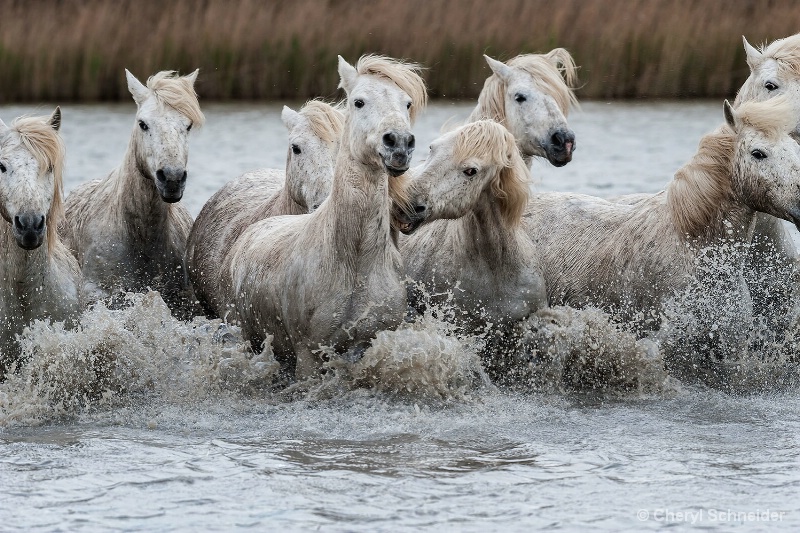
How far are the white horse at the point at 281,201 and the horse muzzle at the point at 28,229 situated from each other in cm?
172

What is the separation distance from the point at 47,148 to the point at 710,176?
3.41 meters

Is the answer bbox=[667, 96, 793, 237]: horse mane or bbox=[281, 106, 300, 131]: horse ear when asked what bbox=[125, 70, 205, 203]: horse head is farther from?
bbox=[667, 96, 793, 237]: horse mane

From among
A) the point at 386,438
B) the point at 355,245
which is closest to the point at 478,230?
the point at 355,245

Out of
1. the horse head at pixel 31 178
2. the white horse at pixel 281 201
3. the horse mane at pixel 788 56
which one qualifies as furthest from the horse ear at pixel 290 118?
the horse mane at pixel 788 56

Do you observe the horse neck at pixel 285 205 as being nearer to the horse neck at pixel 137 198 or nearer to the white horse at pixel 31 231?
the horse neck at pixel 137 198

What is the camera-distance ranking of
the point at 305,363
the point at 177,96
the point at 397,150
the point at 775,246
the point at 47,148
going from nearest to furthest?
the point at 397,150, the point at 47,148, the point at 305,363, the point at 775,246, the point at 177,96

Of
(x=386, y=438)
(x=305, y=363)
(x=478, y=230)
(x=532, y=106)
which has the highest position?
(x=532, y=106)

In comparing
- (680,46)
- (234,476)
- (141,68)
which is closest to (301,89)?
(141,68)

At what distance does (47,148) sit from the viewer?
6.27 meters

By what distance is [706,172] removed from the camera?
6.83 meters

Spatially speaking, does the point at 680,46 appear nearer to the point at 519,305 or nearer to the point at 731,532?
the point at 519,305

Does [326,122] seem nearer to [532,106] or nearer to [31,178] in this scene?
[532,106]

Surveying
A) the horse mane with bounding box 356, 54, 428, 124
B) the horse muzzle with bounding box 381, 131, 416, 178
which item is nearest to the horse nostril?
the horse muzzle with bounding box 381, 131, 416, 178

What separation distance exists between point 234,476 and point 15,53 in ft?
48.9
